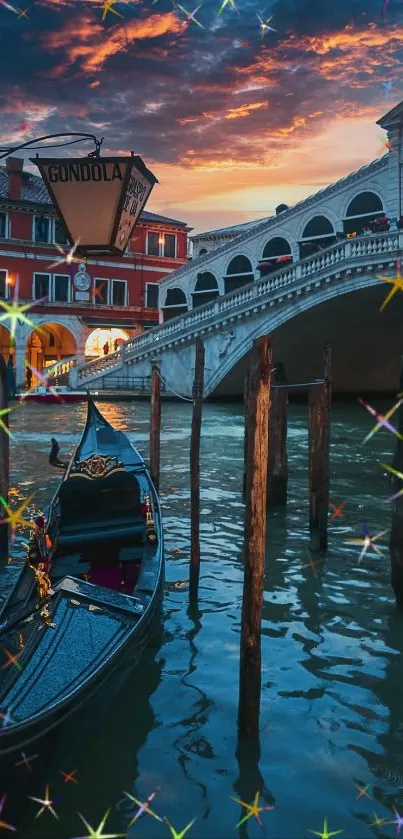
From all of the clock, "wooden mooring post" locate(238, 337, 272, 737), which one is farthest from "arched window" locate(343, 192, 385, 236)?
"wooden mooring post" locate(238, 337, 272, 737)

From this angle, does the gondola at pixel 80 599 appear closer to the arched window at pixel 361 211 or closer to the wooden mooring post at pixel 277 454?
the wooden mooring post at pixel 277 454

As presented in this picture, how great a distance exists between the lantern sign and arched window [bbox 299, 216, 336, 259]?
21162mm

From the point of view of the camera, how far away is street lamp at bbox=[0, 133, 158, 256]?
4207 millimetres

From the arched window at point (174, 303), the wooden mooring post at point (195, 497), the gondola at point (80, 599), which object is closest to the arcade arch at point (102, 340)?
the arched window at point (174, 303)

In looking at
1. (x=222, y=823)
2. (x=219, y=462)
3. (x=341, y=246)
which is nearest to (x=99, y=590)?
(x=222, y=823)

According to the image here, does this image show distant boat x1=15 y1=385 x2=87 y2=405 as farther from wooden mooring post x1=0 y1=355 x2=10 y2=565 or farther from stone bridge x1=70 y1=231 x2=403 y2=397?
wooden mooring post x1=0 y1=355 x2=10 y2=565

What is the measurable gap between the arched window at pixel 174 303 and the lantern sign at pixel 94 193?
26.2 meters

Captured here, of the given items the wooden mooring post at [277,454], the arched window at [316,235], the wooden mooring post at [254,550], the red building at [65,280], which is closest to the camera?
the wooden mooring post at [254,550]

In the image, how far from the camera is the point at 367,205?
2367 cm

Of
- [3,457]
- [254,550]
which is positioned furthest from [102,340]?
[254,550]

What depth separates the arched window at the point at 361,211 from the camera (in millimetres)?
23391

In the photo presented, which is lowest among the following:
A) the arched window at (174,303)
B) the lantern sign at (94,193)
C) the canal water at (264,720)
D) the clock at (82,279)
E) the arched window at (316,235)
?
the canal water at (264,720)

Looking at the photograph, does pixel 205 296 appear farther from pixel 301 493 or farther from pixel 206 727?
pixel 206 727

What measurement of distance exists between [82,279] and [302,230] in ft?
28.4
